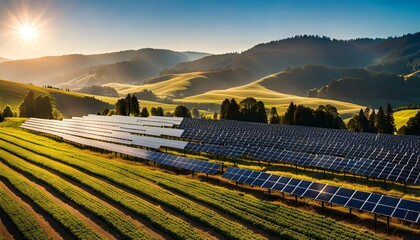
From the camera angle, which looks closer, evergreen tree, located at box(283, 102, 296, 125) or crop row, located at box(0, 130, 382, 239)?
crop row, located at box(0, 130, 382, 239)

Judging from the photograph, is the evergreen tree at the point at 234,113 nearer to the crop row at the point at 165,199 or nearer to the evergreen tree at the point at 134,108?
the evergreen tree at the point at 134,108

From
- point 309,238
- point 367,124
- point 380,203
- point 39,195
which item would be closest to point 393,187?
point 380,203

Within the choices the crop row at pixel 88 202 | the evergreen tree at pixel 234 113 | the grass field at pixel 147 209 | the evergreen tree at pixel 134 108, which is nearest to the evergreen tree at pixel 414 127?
the evergreen tree at pixel 234 113

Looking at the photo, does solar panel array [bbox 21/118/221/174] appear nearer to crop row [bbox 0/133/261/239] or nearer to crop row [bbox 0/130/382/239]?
crop row [bbox 0/130/382/239]

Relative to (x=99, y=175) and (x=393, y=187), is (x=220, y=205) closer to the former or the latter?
(x=99, y=175)

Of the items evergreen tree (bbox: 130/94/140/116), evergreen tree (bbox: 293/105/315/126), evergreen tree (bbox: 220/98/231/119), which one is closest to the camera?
evergreen tree (bbox: 293/105/315/126)

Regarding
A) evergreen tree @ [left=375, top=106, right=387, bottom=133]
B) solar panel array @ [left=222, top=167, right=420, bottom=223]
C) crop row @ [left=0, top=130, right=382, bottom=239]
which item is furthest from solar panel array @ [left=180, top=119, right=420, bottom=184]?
evergreen tree @ [left=375, top=106, right=387, bottom=133]
